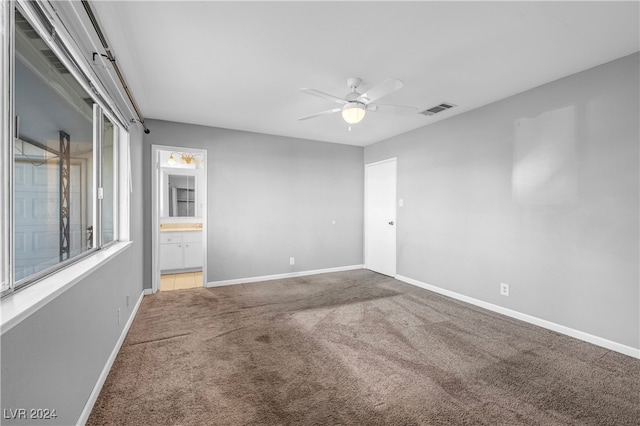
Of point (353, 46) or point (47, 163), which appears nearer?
point (47, 163)

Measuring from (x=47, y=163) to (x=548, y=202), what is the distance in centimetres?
418

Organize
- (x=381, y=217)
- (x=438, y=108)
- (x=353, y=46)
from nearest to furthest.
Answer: (x=353, y=46), (x=438, y=108), (x=381, y=217)

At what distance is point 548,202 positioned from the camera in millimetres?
3109

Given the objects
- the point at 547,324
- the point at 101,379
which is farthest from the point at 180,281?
the point at 547,324

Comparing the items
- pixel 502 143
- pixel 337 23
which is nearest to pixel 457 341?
pixel 502 143

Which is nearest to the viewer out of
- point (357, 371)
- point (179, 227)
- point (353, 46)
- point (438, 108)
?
point (357, 371)

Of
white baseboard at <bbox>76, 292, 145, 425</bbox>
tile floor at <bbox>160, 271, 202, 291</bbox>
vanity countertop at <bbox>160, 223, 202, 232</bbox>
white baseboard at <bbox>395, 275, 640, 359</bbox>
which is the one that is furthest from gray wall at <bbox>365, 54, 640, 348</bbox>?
vanity countertop at <bbox>160, 223, 202, 232</bbox>

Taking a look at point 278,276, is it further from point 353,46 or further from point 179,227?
point 353,46

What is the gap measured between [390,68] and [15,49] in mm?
2535

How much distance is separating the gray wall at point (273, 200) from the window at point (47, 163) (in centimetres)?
211

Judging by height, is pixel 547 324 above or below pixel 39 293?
below

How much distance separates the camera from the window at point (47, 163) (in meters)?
1.19

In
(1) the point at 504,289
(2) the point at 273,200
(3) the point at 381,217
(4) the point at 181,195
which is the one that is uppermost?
(4) the point at 181,195

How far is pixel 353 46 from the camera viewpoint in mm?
2387
